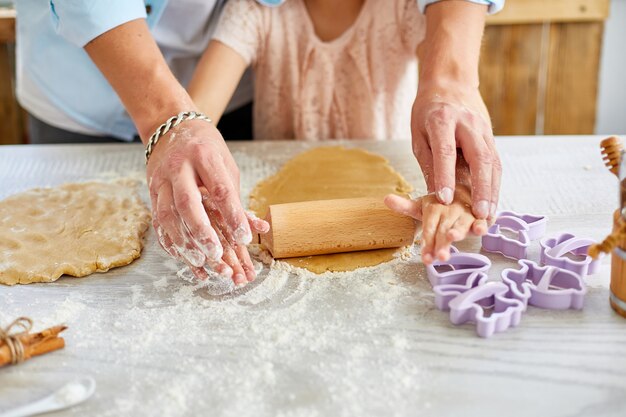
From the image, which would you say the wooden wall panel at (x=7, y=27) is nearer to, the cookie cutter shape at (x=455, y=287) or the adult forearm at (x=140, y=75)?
the adult forearm at (x=140, y=75)

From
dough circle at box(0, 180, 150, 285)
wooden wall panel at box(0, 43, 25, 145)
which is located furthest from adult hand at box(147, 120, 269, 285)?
wooden wall panel at box(0, 43, 25, 145)

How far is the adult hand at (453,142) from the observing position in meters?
1.09

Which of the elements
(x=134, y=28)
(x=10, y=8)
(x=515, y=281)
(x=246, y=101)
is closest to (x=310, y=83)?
(x=246, y=101)

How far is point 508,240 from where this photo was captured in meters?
1.14

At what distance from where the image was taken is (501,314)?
0.92 metres

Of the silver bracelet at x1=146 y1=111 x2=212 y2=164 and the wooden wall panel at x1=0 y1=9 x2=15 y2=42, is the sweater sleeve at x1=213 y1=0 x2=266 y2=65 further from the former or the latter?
the wooden wall panel at x1=0 y1=9 x2=15 y2=42

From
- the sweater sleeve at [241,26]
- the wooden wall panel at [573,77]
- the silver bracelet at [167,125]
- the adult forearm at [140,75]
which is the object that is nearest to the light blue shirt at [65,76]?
the sweater sleeve at [241,26]

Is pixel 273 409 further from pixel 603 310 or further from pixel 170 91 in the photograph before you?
pixel 170 91

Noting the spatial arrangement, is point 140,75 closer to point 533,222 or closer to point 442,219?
point 442,219

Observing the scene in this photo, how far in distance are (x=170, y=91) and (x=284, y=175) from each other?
35cm

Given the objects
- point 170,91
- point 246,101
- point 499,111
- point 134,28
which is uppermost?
point 134,28

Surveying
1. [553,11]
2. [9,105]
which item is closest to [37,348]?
[9,105]

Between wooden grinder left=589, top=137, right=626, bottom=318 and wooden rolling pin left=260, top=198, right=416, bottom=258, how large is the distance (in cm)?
34

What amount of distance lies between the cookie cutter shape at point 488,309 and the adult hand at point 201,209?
0.34 metres
